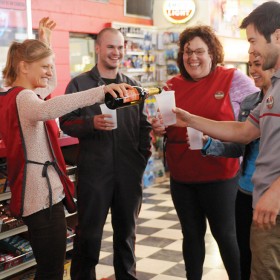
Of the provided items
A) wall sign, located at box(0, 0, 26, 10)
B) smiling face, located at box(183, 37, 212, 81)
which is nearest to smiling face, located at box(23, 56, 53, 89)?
smiling face, located at box(183, 37, 212, 81)

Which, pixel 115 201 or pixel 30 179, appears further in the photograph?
pixel 115 201

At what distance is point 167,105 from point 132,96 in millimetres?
514

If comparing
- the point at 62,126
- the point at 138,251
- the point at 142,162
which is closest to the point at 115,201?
the point at 142,162

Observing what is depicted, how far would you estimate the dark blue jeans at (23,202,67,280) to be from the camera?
2613 millimetres

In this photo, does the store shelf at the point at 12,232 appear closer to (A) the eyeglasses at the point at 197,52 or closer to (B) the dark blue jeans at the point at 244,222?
(B) the dark blue jeans at the point at 244,222

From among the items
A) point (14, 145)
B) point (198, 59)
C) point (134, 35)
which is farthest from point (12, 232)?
point (134, 35)

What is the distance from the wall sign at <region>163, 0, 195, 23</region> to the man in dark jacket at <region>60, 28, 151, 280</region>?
17.1 ft

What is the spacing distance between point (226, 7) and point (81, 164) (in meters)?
7.33

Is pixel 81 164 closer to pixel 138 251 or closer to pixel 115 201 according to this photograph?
pixel 115 201

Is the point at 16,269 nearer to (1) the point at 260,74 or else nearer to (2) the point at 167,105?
(2) the point at 167,105

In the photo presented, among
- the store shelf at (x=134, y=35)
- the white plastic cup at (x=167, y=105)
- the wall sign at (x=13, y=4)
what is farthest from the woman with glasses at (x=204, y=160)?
the store shelf at (x=134, y=35)

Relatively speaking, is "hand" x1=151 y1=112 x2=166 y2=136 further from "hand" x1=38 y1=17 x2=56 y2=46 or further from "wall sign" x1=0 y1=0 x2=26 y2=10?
"wall sign" x1=0 y1=0 x2=26 y2=10

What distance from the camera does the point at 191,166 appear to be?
327 centimetres

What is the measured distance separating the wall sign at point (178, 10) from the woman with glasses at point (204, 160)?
17.8ft
